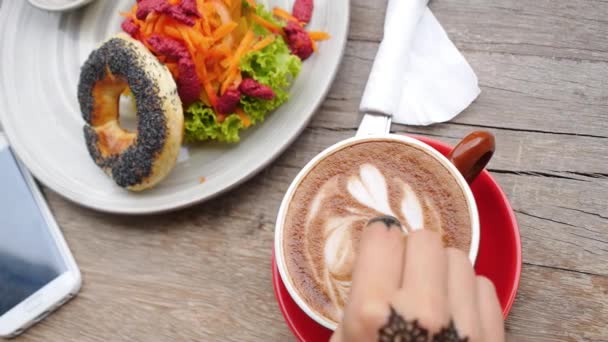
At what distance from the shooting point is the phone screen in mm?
1177

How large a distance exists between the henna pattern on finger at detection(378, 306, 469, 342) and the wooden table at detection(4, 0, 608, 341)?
0.56 metres

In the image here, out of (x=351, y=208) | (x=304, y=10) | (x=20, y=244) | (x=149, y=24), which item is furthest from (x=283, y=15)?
(x=20, y=244)

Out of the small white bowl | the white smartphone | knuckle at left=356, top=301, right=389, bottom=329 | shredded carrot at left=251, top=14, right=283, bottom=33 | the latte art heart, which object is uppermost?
the small white bowl

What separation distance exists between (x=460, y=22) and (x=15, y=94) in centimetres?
101

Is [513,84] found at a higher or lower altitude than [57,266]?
higher

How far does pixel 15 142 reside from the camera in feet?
4.03

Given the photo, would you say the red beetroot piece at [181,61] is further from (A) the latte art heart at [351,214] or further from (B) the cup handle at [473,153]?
(B) the cup handle at [473,153]

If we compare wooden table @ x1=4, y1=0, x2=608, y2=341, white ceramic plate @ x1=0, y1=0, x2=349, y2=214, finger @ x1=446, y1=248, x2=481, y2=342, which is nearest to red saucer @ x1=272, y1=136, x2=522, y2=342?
wooden table @ x1=4, y1=0, x2=608, y2=341

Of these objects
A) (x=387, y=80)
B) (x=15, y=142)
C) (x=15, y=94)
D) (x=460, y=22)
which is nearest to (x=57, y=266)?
(x=15, y=142)

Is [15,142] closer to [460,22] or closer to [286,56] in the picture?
[286,56]

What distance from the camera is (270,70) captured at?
1138 millimetres

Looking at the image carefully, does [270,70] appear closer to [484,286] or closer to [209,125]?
[209,125]

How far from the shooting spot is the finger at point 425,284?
0.56 m

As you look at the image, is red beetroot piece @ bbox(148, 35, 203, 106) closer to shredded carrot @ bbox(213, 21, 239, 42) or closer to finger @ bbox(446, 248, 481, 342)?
shredded carrot @ bbox(213, 21, 239, 42)
